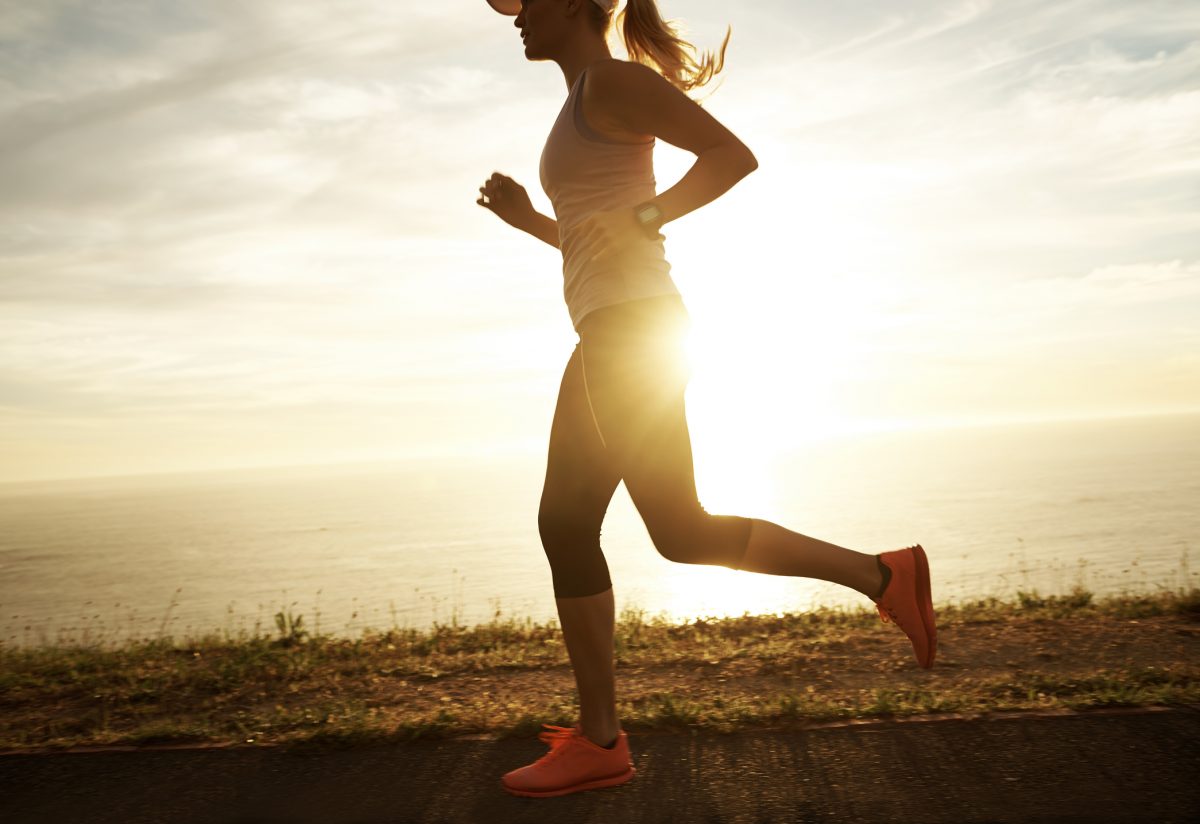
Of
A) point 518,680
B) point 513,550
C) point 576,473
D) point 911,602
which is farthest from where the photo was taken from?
point 513,550

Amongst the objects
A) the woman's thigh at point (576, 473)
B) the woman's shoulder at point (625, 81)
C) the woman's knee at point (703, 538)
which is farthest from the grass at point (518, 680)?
the woman's shoulder at point (625, 81)

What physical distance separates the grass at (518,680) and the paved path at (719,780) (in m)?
0.18

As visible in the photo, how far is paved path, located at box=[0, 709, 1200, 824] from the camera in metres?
2.26

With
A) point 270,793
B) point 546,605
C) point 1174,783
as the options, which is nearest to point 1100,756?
point 1174,783

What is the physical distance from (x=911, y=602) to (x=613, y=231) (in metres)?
1.37

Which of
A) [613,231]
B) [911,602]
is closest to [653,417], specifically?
[613,231]

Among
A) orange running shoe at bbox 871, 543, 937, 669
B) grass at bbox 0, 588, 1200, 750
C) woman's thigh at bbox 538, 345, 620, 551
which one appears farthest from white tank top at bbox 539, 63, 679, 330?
grass at bbox 0, 588, 1200, 750

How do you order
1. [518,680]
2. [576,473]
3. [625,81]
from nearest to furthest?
[625,81] → [576,473] → [518,680]

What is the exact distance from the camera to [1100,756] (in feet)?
8.21

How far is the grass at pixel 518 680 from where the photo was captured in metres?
3.10

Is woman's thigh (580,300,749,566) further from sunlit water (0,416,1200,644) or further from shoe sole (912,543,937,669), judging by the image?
sunlit water (0,416,1200,644)

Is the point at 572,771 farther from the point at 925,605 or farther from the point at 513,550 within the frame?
the point at 513,550

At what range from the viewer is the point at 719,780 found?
2.50m

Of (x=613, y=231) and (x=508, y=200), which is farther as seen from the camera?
(x=508, y=200)
